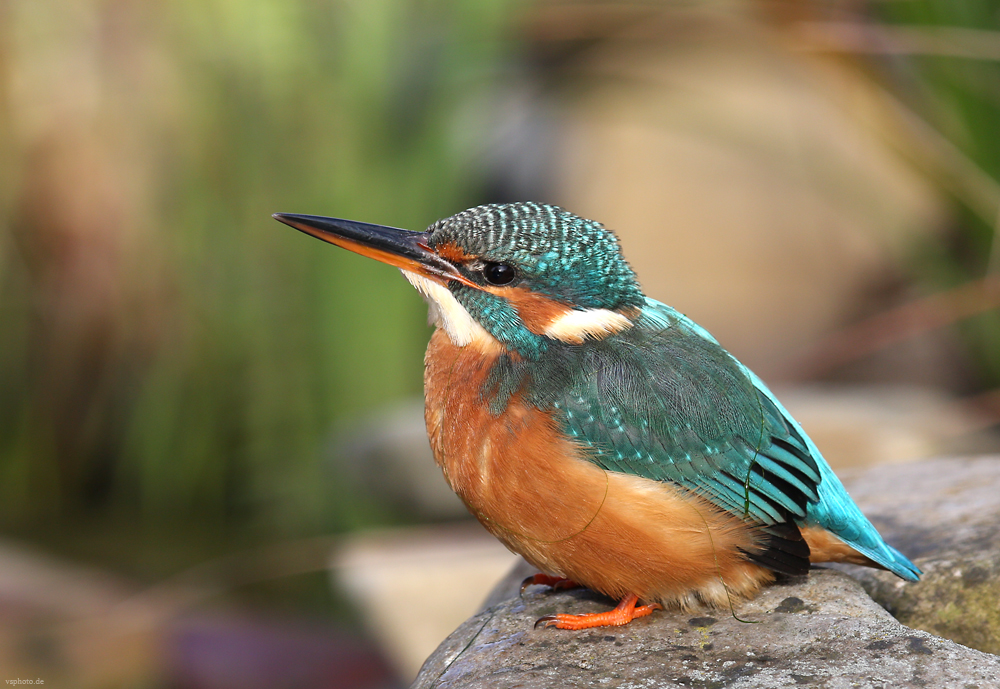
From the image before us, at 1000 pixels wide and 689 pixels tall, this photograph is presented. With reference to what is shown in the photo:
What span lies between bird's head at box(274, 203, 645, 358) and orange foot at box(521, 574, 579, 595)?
0.76 meters

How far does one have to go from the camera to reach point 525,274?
2.84 meters

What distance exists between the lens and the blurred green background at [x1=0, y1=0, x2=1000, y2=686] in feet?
21.2

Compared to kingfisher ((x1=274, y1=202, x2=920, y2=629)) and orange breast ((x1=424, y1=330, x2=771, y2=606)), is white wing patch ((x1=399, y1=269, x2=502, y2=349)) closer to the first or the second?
kingfisher ((x1=274, y1=202, x2=920, y2=629))

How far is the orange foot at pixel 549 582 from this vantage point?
10.2 feet

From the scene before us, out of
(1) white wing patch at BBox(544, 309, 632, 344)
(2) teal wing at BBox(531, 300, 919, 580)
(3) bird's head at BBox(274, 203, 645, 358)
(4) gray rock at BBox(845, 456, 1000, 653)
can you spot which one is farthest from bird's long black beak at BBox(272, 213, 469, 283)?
(4) gray rock at BBox(845, 456, 1000, 653)

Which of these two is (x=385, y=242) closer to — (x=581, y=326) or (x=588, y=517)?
(x=581, y=326)

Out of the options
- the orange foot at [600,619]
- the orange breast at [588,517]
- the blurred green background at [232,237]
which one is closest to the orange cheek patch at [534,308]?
the orange breast at [588,517]

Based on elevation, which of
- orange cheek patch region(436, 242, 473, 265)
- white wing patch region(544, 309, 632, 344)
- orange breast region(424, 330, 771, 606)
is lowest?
orange breast region(424, 330, 771, 606)

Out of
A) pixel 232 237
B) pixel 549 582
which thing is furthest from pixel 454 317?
pixel 232 237

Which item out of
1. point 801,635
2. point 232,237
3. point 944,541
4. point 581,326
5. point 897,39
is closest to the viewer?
point 801,635

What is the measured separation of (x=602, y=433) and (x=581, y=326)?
344 mm

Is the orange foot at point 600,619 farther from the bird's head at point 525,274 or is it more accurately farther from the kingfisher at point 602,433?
the bird's head at point 525,274

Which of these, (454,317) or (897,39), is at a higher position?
(897,39)

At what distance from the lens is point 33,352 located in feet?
23.0
